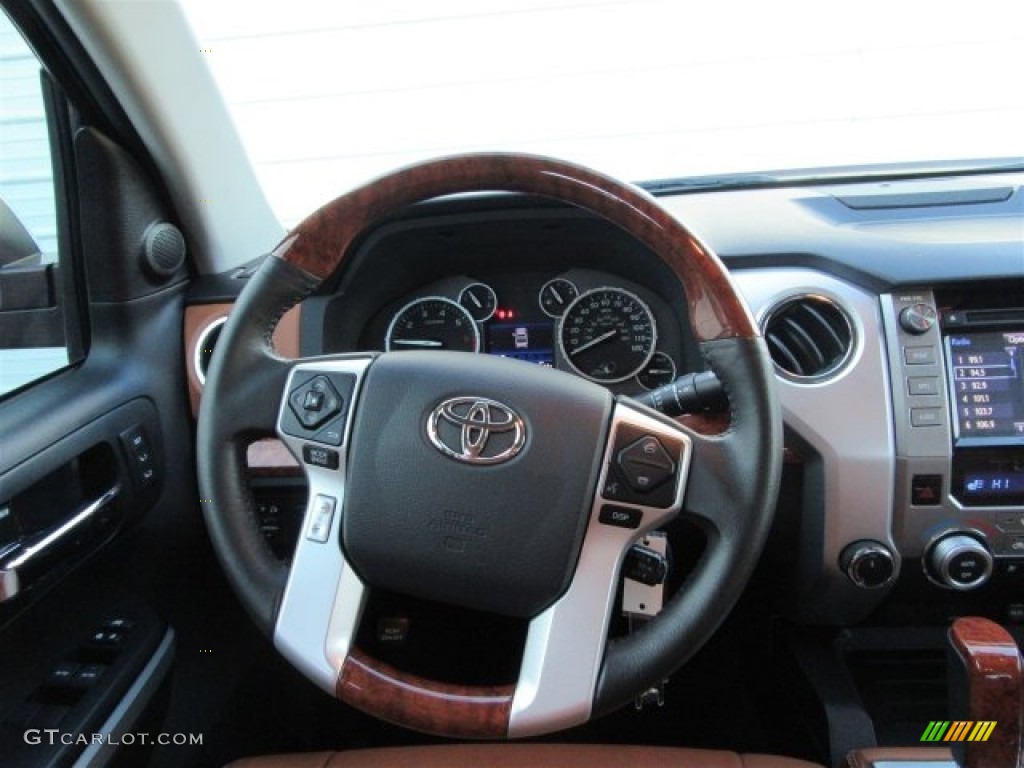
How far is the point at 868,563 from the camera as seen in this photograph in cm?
139

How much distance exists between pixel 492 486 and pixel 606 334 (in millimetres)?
687

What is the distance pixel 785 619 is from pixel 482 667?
63 cm

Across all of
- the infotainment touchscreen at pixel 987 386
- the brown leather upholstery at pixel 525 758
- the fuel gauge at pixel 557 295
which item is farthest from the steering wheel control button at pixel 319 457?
the infotainment touchscreen at pixel 987 386

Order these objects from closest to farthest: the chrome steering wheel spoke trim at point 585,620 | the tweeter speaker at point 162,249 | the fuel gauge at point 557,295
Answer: the chrome steering wheel spoke trim at point 585,620, the tweeter speaker at point 162,249, the fuel gauge at point 557,295

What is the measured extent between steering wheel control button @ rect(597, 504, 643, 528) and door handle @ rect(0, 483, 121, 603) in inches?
31.5

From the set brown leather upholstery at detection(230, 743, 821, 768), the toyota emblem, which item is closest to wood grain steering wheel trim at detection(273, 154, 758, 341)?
the toyota emblem

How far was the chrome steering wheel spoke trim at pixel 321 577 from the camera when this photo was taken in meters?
1.02

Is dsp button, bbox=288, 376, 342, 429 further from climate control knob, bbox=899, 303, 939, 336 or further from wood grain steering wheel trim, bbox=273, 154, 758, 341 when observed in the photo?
climate control knob, bbox=899, 303, 939, 336

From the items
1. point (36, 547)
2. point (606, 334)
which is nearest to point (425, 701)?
→ point (36, 547)

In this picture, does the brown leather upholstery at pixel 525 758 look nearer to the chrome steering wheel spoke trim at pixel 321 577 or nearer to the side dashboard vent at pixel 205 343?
the chrome steering wheel spoke trim at pixel 321 577

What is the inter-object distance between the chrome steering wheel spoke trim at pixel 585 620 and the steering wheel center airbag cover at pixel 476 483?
2 cm

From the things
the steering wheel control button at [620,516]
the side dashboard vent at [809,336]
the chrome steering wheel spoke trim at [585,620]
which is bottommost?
the chrome steering wheel spoke trim at [585,620]

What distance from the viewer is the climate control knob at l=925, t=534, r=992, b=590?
4.55 feet

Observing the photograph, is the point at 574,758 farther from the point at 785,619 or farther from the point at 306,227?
the point at 306,227
